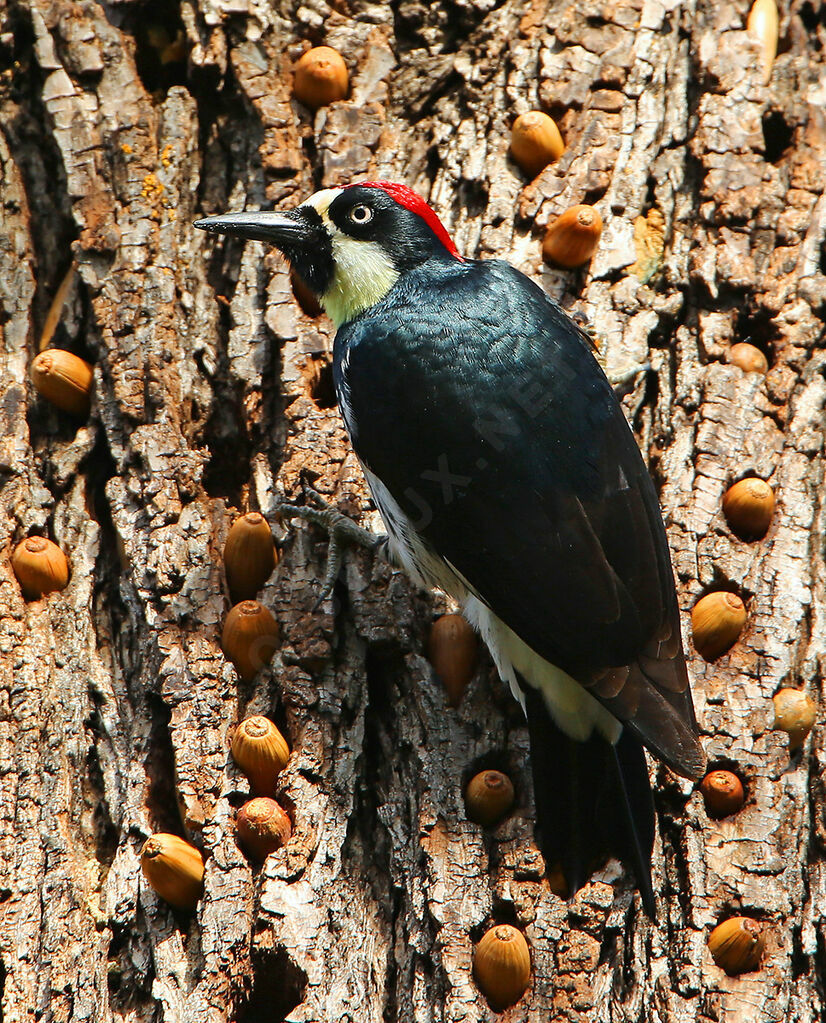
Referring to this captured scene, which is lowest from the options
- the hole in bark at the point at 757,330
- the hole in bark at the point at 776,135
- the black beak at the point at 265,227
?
the hole in bark at the point at 757,330

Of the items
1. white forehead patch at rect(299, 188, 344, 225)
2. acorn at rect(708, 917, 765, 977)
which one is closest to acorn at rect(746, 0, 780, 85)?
white forehead patch at rect(299, 188, 344, 225)

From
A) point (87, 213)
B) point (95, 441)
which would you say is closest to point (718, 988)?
point (95, 441)

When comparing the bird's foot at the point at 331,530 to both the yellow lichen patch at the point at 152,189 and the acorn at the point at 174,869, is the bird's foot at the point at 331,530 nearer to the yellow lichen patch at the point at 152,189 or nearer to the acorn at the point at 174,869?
the acorn at the point at 174,869

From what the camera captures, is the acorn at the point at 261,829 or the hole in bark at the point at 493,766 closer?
the acorn at the point at 261,829

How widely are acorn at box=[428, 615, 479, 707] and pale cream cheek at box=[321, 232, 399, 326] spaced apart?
1.09 metres

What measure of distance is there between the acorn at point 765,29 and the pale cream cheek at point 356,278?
1.47 m

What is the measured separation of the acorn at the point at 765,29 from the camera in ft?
12.0

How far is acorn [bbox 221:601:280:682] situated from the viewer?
2.78 meters

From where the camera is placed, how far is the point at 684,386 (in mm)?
3178

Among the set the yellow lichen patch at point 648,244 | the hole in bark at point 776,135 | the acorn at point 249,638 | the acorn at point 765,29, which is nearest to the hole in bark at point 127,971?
the acorn at point 249,638

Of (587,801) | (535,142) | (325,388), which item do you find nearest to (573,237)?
(535,142)

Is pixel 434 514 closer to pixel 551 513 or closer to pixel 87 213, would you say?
pixel 551 513

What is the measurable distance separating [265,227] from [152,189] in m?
0.46

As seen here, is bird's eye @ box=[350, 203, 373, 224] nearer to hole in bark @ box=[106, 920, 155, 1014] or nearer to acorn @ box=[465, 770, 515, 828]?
acorn @ box=[465, 770, 515, 828]
